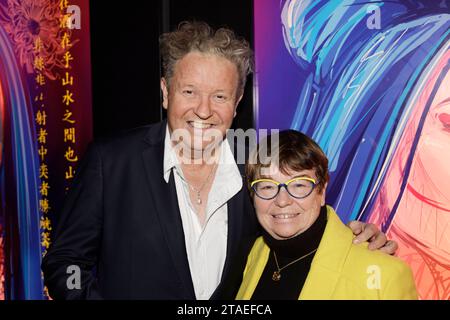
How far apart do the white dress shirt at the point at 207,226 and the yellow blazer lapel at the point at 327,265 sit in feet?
1.27

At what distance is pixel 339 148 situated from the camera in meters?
2.35

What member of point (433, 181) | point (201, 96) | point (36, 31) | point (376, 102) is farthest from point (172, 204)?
point (36, 31)

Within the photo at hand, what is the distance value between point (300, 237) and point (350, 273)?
0.67ft

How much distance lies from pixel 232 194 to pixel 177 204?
0.22 meters

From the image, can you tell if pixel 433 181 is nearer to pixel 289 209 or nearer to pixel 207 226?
pixel 289 209

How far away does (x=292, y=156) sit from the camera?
5.18 feet

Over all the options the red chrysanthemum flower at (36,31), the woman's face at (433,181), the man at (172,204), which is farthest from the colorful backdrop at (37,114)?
the woman's face at (433,181)

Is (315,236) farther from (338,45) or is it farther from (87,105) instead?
(87,105)

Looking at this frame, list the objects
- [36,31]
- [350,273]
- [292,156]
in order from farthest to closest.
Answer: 1. [36,31]
2. [292,156]
3. [350,273]

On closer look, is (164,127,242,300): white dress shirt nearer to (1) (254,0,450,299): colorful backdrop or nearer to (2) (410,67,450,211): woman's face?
(1) (254,0,450,299): colorful backdrop

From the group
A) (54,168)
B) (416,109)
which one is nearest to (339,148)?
(416,109)

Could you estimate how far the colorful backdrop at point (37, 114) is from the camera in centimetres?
263

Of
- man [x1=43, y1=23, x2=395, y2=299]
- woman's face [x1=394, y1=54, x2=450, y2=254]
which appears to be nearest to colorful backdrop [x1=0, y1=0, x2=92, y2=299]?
man [x1=43, y1=23, x2=395, y2=299]

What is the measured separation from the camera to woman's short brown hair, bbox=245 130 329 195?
1572 millimetres
